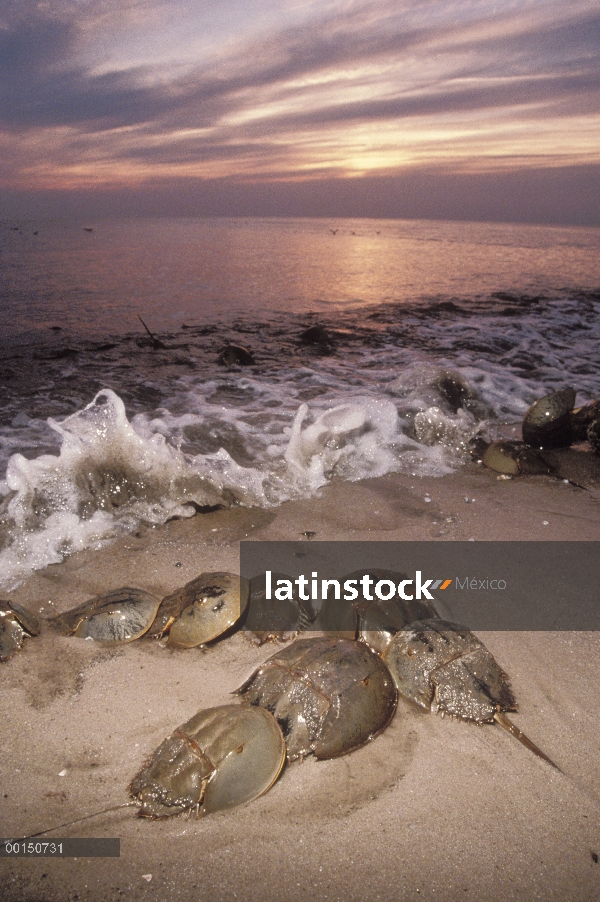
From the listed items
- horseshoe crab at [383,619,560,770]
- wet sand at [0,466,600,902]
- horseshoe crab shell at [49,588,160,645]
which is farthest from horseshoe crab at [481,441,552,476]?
horseshoe crab shell at [49,588,160,645]

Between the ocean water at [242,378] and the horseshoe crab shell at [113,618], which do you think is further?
the ocean water at [242,378]

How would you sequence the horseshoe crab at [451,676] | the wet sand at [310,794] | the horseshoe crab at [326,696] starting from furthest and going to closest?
the horseshoe crab at [451,676] → the horseshoe crab at [326,696] → the wet sand at [310,794]

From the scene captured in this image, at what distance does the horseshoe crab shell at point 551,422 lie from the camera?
4363mm

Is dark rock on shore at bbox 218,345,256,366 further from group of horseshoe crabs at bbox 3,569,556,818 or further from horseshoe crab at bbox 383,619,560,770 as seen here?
horseshoe crab at bbox 383,619,560,770

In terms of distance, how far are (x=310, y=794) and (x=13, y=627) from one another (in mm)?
1494

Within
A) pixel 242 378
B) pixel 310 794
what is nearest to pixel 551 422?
pixel 310 794

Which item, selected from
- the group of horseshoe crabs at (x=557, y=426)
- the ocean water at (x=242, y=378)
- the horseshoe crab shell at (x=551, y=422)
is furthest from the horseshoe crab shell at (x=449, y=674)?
the horseshoe crab shell at (x=551, y=422)

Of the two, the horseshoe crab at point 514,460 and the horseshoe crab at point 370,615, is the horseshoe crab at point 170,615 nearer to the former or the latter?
the horseshoe crab at point 370,615

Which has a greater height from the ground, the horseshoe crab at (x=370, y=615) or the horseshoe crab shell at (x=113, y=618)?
the horseshoe crab at (x=370, y=615)

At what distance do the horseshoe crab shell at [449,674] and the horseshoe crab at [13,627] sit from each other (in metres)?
1.60

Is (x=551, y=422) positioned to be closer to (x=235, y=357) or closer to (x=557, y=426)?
(x=557, y=426)

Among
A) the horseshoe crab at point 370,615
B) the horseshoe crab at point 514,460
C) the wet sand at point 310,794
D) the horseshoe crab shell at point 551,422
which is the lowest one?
the wet sand at point 310,794

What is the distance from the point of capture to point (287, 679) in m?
1.88

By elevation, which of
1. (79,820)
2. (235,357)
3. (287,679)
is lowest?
(79,820)
